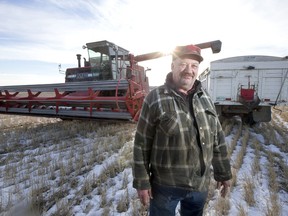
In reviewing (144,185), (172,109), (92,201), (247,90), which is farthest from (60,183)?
(247,90)

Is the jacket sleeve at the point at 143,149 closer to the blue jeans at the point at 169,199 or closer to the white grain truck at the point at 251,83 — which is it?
the blue jeans at the point at 169,199

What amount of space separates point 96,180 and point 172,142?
220 centimetres

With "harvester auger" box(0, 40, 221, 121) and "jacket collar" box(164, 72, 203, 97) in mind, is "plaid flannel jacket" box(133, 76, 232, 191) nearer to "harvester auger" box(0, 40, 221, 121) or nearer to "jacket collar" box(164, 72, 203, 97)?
"jacket collar" box(164, 72, 203, 97)

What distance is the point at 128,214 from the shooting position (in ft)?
8.75

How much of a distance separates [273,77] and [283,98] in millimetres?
763

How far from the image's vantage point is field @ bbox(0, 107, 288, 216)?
2744mm

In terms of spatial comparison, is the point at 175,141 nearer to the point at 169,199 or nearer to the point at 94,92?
the point at 169,199

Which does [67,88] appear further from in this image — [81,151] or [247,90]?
[247,90]

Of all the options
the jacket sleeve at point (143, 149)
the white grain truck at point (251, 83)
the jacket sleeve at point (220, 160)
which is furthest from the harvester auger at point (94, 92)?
the jacket sleeve at point (143, 149)

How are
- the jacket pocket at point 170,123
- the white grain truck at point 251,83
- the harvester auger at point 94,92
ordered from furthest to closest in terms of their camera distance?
the white grain truck at point 251,83 < the harvester auger at point 94,92 < the jacket pocket at point 170,123

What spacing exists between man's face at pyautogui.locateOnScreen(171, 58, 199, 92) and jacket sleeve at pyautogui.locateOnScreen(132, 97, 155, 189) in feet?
0.92

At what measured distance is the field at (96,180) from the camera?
2.74 meters

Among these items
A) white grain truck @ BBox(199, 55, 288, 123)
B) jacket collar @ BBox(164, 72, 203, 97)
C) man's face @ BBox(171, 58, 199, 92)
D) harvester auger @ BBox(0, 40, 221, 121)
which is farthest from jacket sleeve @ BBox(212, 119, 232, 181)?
white grain truck @ BBox(199, 55, 288, 123)

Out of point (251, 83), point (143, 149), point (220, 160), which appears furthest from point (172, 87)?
point (251, 83)
